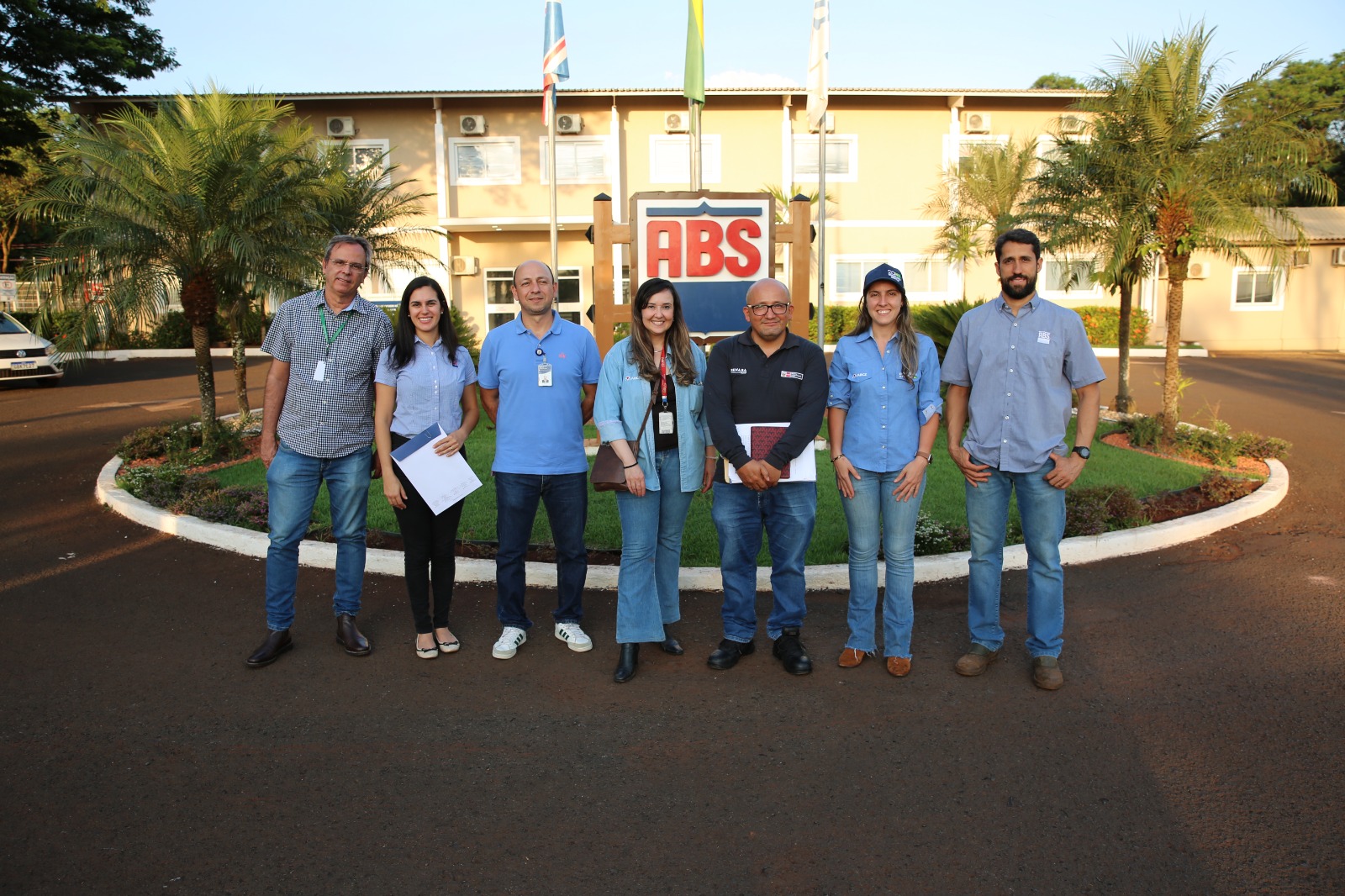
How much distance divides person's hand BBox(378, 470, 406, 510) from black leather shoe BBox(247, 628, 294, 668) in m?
0.96

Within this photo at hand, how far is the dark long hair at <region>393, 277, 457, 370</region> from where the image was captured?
462 centimetres

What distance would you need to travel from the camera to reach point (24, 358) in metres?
17.0

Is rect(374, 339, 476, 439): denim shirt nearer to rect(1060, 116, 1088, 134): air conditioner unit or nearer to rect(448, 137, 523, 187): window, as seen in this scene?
rect(1060, 116, 1088, 134): air conditioner unit

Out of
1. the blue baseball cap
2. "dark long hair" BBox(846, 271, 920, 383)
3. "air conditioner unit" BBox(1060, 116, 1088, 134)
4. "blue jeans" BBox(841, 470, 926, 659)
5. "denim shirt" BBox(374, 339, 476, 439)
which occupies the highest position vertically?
"air conditioner unit" BBox(1060, 116, 1088, 134)

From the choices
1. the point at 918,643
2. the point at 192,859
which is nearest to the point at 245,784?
the point at 192,859

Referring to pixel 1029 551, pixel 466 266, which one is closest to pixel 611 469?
pixel 1029 551

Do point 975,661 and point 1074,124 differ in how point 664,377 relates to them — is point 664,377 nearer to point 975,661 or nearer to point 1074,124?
point 975,661

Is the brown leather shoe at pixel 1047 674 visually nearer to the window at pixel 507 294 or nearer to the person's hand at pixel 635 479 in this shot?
the person's hand at pixel 635 479

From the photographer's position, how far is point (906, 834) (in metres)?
3.21

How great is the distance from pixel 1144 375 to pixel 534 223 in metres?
15.3

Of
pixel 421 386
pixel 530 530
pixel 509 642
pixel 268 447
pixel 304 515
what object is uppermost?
pixel 421 386

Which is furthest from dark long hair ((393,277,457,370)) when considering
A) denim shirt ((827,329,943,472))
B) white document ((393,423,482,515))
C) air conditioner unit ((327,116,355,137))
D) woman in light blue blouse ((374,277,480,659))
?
air conditioner unit ((327,116,355,137))

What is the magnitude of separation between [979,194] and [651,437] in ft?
73.0

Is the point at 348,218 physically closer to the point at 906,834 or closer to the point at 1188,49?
the point at 1188,49
